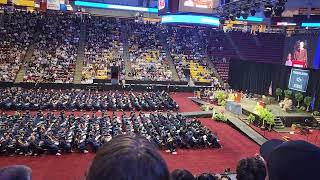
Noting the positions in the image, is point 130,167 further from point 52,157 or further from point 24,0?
point 24,0

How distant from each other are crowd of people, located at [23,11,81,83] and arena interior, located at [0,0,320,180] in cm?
15

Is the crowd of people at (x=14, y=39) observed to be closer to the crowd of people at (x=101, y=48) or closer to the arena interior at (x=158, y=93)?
the arena interior at (x=158, y=93)

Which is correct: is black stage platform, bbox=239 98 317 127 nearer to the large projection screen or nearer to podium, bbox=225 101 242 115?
podium, bbox=225 101 242 115

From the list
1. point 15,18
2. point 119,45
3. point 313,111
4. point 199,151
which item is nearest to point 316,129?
point 313,111

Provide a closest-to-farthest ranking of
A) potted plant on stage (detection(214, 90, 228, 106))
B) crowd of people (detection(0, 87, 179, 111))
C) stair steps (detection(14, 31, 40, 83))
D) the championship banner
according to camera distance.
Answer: crowd of people (detection(0, 87, 179, 111)), potted plant on stage (detection(214, 90, 228, 106)), stair steps (detection(14, 31, 40, 83)), the championship banner

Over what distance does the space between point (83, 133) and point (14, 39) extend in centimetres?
→ 2438

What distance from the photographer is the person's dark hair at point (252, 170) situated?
12.9 ft

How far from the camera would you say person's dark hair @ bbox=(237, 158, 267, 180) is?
12.9ft

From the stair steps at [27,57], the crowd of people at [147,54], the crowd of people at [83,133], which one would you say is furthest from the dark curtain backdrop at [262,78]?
the stair steps at [27,57]

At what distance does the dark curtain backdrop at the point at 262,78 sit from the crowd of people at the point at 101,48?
1193 centimetres

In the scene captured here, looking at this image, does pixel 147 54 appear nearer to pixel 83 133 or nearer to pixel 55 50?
pixel 55 50

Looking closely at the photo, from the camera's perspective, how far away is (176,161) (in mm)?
13141

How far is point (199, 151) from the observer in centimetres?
1455

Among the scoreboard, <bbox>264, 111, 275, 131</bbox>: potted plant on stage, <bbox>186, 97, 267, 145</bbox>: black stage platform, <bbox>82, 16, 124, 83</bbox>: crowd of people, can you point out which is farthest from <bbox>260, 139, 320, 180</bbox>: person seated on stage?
<bbox>82, 16, 124, 83</bbox>: crowd of people
